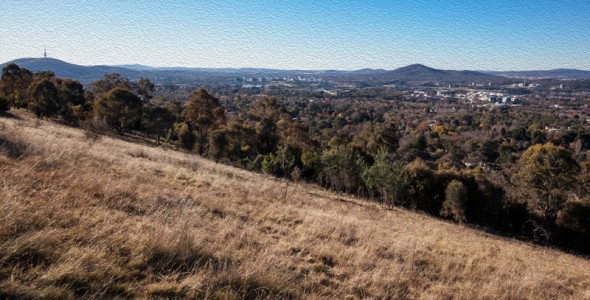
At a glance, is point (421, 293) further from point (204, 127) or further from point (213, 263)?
point (204, 127)

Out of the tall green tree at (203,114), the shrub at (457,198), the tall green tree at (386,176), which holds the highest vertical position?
the tall green tree at (203,114)

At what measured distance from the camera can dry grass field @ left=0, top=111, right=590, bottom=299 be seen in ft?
8.87

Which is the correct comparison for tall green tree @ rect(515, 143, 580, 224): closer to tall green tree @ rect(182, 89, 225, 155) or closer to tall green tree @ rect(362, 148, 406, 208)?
tall green tree @ rect(362, 148, 406, 208)

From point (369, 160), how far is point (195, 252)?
24651mm

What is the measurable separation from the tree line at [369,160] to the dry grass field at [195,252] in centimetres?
1179

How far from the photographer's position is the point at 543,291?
15.5 feet

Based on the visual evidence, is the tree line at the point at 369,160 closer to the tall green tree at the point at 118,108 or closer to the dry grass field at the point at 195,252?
the tall green tree at the point at 118,108

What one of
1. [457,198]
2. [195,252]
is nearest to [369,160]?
[457,198]

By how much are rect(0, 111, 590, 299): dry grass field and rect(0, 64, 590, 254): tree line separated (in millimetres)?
11788

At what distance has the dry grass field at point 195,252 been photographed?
271 centimetres

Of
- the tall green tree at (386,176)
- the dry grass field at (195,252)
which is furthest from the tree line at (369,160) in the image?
the dry grass field at (195,252)

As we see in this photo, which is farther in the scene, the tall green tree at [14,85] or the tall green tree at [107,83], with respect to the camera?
the tall green tree at [107,83]

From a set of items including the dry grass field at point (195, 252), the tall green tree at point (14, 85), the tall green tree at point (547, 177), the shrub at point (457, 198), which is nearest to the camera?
the dry grass field at point (195, 252)

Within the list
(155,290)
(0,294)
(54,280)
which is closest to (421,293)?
(155,290)
